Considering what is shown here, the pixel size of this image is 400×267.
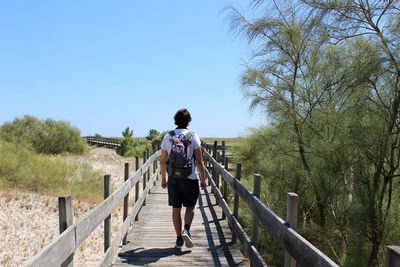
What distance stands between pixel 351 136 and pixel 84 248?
4.44 m

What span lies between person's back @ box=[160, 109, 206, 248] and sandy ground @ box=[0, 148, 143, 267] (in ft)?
5.94

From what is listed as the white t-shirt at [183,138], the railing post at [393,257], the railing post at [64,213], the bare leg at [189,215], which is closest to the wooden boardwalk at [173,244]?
the bare leg at [189,215]

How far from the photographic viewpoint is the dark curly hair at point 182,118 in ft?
18.8

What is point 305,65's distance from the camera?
29.4ft

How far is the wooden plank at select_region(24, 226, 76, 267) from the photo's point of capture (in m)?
2.30

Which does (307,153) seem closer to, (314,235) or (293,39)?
(314,235)

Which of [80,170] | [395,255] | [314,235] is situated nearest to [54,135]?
[80,170]

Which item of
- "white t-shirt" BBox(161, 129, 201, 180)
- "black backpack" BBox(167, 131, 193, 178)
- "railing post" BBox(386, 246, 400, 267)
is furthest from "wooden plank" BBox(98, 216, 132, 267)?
"railing post" BBox(386, 246, 400, 267)

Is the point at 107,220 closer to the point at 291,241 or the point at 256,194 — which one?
the point at 256,194

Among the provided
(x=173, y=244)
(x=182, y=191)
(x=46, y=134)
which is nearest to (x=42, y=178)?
(x=173, y=244)

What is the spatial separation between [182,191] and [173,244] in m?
1.14

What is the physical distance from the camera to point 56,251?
2650mm

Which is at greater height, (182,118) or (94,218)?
(182,118)

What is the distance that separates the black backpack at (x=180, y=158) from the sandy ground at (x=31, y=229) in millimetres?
2153
